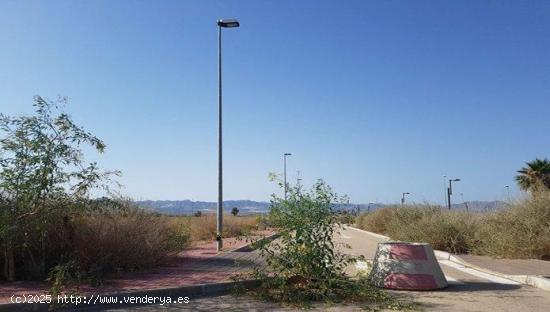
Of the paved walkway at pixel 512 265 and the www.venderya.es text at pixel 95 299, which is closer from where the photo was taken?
the www.venderya.es text at pixel 95 299

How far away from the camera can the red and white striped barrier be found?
11016mm

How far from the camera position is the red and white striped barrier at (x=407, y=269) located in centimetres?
1102

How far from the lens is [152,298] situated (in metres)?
9.65

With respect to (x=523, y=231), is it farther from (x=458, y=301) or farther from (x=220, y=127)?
(x=220, y=127)

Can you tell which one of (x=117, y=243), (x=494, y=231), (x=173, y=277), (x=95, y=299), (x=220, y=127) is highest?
(x=220, y=127)

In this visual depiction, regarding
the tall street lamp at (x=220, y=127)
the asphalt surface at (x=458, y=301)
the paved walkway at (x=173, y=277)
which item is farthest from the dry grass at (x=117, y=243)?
the tall street lamp at (x=220, y=127)

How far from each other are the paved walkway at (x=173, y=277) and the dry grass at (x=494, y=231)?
7.16 metres

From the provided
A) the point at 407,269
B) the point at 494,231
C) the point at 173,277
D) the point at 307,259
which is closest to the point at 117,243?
the point at 173,277

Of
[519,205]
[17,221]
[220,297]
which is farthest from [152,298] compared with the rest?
[519,205]

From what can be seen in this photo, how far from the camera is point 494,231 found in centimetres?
1739

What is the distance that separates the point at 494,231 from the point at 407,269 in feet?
24.7

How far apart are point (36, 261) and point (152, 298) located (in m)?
3.52

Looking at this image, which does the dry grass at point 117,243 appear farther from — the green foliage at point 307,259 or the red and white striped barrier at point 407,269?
the red and white striped barrier at point 407,269

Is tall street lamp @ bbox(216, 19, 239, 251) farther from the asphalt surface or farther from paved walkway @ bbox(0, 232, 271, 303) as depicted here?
the asphalt surface
